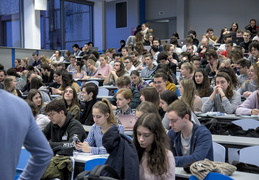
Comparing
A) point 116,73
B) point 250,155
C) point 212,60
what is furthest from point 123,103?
point 116,73

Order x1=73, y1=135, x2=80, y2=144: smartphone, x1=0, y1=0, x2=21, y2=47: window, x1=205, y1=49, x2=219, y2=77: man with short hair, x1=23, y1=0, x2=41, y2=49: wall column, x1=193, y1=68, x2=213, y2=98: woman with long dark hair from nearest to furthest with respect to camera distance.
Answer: x1=73, y1=135, x2=80, y2=144: smartphone → x1=193, y1=68, x2=213, y2=98: woman with long dark hair → x1=205, y1=49, x2=219, y2=77: man with short hair → x1=23, y1=0, x2=41, y2=49: wall column → x1=0, y1=0, x2=21, y2=47: window

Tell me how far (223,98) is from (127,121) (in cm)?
159

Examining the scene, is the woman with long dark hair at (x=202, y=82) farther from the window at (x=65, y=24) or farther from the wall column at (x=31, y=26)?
the window at (x=65, y=24)

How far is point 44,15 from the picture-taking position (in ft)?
57.6

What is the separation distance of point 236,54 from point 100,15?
12082 millimetres

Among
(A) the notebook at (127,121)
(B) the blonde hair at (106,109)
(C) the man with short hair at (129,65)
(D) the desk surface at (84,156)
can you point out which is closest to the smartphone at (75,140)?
(D) the desk surface at (84,156)

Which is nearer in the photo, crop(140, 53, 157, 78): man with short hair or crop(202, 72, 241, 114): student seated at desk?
crop(202, 72, 241, 114): student seated at desk

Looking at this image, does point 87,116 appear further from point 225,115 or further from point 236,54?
point 236,54

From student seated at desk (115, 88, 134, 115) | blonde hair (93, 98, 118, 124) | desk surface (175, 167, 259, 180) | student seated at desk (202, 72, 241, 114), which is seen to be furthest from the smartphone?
student seated at desk (202, 72, 241, 114)

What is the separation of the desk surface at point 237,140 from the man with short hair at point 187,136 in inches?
26.0

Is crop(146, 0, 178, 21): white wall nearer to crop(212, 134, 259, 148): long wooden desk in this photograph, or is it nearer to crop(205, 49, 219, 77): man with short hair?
crop(205, 49, 219, 77): man with short hair

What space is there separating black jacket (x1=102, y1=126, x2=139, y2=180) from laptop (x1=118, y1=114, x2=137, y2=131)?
71.6 inches

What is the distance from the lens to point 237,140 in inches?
159

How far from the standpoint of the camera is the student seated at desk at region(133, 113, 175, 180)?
279cm
